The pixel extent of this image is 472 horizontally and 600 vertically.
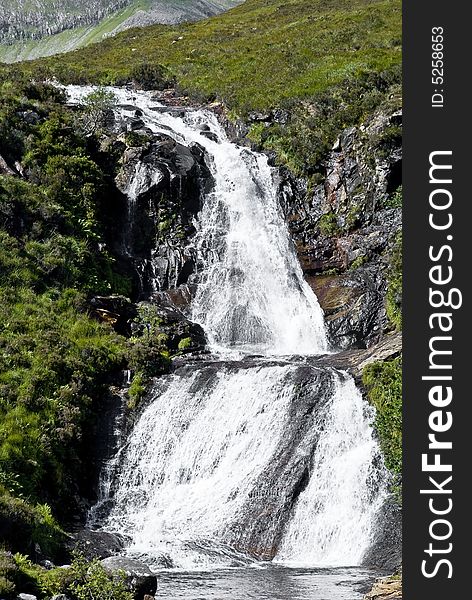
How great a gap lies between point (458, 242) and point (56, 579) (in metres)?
10.1

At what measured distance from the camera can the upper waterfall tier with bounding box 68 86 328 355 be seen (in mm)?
31047

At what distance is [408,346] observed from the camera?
888cm

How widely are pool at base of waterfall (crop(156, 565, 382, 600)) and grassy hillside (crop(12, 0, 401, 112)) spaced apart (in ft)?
112

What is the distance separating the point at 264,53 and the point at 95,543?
159ft

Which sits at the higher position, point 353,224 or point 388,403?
point 353,224

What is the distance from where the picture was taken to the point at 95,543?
1909 centimetres

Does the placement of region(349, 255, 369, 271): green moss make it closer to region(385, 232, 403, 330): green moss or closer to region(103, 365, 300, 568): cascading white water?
region(385, 232, 403, 330): green moss

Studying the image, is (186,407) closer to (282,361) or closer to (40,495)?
(282,361)

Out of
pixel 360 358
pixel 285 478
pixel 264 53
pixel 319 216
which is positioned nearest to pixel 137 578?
pixel 285 478

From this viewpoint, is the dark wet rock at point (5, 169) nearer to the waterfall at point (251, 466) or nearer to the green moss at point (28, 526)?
the waterfall at point (251, 466)

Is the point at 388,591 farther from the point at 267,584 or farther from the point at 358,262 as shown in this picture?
the point at 358,262

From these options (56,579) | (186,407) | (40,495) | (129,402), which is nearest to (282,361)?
(186,407)

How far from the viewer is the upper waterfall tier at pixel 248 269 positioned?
31047 mm

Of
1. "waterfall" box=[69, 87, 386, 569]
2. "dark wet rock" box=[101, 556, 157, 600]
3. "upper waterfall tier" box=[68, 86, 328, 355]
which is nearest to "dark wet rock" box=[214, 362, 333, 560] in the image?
"waterfall" box=[69, 87, 386, 569]
